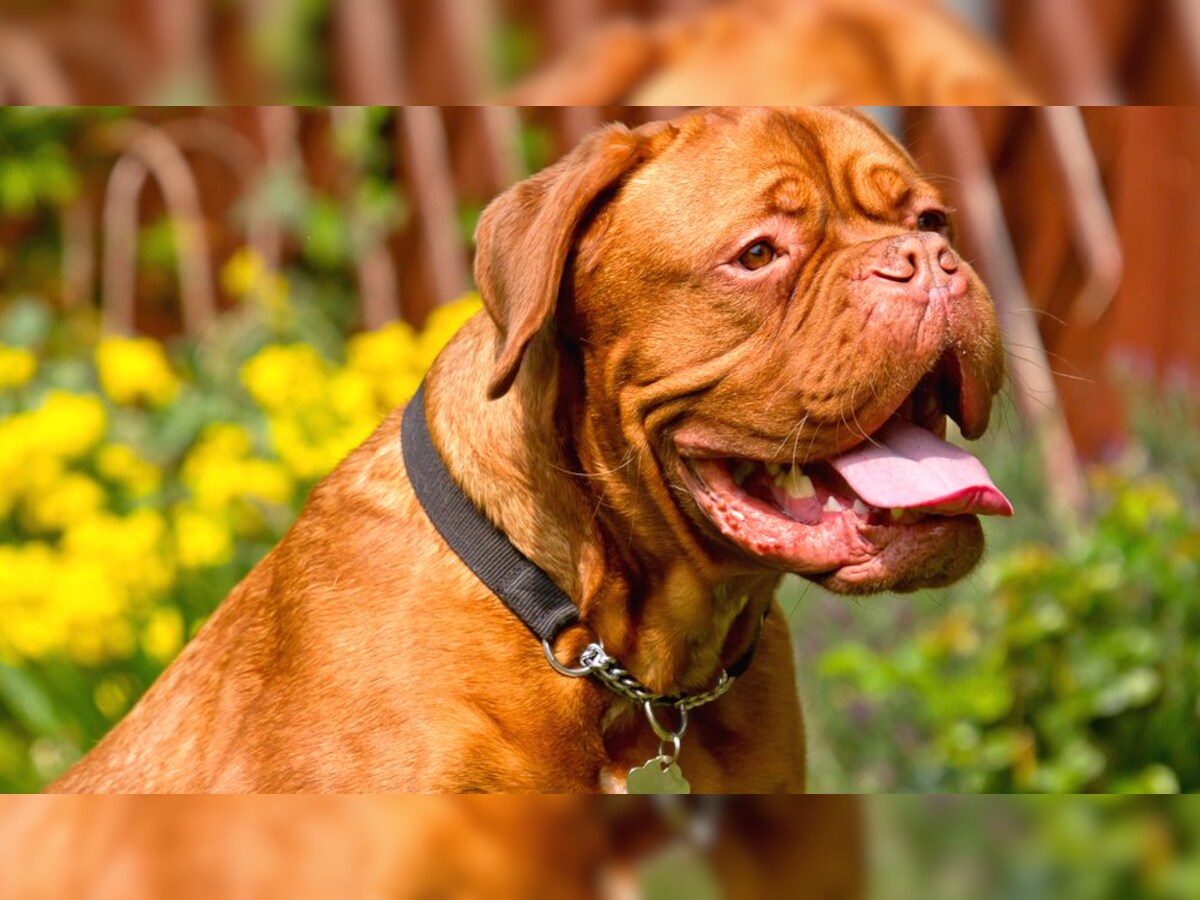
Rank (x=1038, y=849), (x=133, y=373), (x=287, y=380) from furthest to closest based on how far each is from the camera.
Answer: (x=133, y=373) → (x=287, y=380) → (x=1038, y=849)

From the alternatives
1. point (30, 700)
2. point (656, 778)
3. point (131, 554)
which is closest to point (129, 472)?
point (131, 554)

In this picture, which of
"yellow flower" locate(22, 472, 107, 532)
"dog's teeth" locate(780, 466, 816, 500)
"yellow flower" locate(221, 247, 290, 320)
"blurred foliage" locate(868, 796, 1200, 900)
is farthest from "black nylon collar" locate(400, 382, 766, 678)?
"yellow flower" locate(221, 247, 290, 320)

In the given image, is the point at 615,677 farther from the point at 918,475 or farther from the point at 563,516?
the point at 918,475

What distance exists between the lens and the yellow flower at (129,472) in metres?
5.68

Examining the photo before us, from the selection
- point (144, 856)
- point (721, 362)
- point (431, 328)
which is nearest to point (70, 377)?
Answer: point (431, 328)

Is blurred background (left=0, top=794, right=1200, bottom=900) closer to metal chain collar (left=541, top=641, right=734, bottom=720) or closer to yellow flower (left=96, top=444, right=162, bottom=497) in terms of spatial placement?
metal chain collar (left=541, top=641, right=734, bottom=720)

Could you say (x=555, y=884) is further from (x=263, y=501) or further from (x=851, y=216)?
(x=263, y=501)

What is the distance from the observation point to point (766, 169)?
8.91 ft

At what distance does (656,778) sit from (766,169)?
1.13m

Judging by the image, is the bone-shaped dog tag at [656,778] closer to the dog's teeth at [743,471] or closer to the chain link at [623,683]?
the chain link at [623,683]

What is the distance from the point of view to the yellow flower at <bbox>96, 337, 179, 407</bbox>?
19.1ft

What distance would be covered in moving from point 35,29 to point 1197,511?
17.0ft

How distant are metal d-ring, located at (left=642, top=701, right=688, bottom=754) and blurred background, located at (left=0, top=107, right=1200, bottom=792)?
132 cm

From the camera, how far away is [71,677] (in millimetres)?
4965
